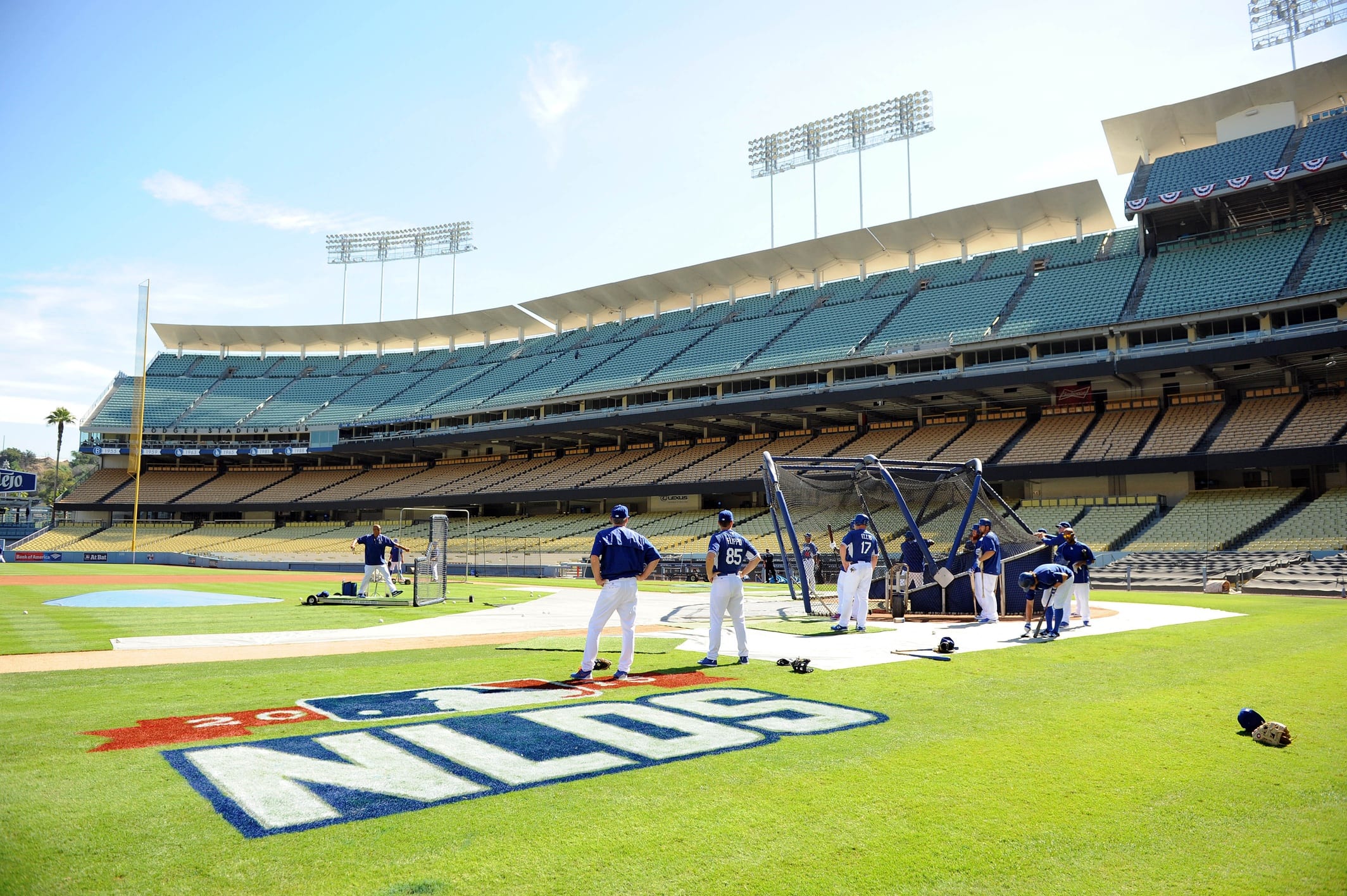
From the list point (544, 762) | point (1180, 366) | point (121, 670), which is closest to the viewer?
point (544, 762)

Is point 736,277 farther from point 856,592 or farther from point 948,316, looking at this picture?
point 856,592

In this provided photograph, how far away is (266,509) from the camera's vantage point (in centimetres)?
6425

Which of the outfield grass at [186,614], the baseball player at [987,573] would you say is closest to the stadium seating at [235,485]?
the outfield grass at [186,614]

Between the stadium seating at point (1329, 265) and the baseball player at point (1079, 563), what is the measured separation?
91.2ft

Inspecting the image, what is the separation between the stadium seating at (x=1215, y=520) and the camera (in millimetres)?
31141

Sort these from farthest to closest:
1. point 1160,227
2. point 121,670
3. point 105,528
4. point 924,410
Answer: point 105,528
point 924,410
point 1160,227
point 121,670

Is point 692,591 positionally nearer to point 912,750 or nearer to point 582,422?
point 912,750

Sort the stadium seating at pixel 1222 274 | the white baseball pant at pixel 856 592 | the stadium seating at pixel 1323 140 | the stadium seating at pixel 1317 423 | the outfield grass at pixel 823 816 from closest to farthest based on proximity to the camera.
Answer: the outfield grass at pixel 823 816 < the white baseball pant at pixel 856 592 < the stadium seating at pixel 1317 423 < the stadium seating at pixel 1222 274 < the stadium seating at pixel 1323 140

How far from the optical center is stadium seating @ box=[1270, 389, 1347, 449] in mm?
32156

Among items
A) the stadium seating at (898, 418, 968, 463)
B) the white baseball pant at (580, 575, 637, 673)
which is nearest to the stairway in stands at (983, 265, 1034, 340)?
the stadium seating at (898, 418, 968, 463)

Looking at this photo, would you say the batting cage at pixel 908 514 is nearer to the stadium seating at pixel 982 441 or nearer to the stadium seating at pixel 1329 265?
the stadium seating at pixel 982 441

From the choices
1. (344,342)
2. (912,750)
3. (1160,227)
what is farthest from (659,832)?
(344,342)

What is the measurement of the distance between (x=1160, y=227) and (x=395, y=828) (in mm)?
51338

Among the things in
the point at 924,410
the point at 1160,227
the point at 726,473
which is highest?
the point at 1160,227
